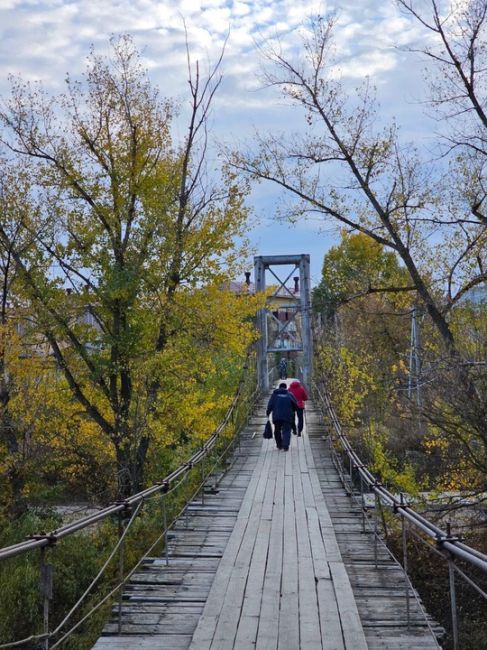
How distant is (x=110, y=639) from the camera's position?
14.6ft

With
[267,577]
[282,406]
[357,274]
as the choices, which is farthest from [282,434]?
[267,577]

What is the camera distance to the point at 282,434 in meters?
14.1

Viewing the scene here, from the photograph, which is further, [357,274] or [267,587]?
[357,274]

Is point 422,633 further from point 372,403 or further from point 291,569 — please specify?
point 372,403

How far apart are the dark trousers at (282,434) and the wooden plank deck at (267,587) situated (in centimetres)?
425

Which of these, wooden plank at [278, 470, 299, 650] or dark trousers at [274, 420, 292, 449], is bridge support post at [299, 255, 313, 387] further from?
wooden plank at [278, 470, 299, 650]

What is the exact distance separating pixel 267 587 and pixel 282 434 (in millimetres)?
8801

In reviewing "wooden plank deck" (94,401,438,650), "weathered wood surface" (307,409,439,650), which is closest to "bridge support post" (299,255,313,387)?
"weathered wood surface" (307,409,439,650)

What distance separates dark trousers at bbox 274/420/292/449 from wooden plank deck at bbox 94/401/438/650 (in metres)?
4.25

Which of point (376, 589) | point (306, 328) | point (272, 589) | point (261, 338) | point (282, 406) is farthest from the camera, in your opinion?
point (261, 338)

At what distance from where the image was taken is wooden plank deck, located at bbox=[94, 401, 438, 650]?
4.37 meters

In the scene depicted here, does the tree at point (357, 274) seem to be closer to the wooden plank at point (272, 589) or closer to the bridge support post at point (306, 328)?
the bridge support post at point (306, 328)

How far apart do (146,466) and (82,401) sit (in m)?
2.20

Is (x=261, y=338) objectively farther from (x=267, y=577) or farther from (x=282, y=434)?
(x=267, y=577)
